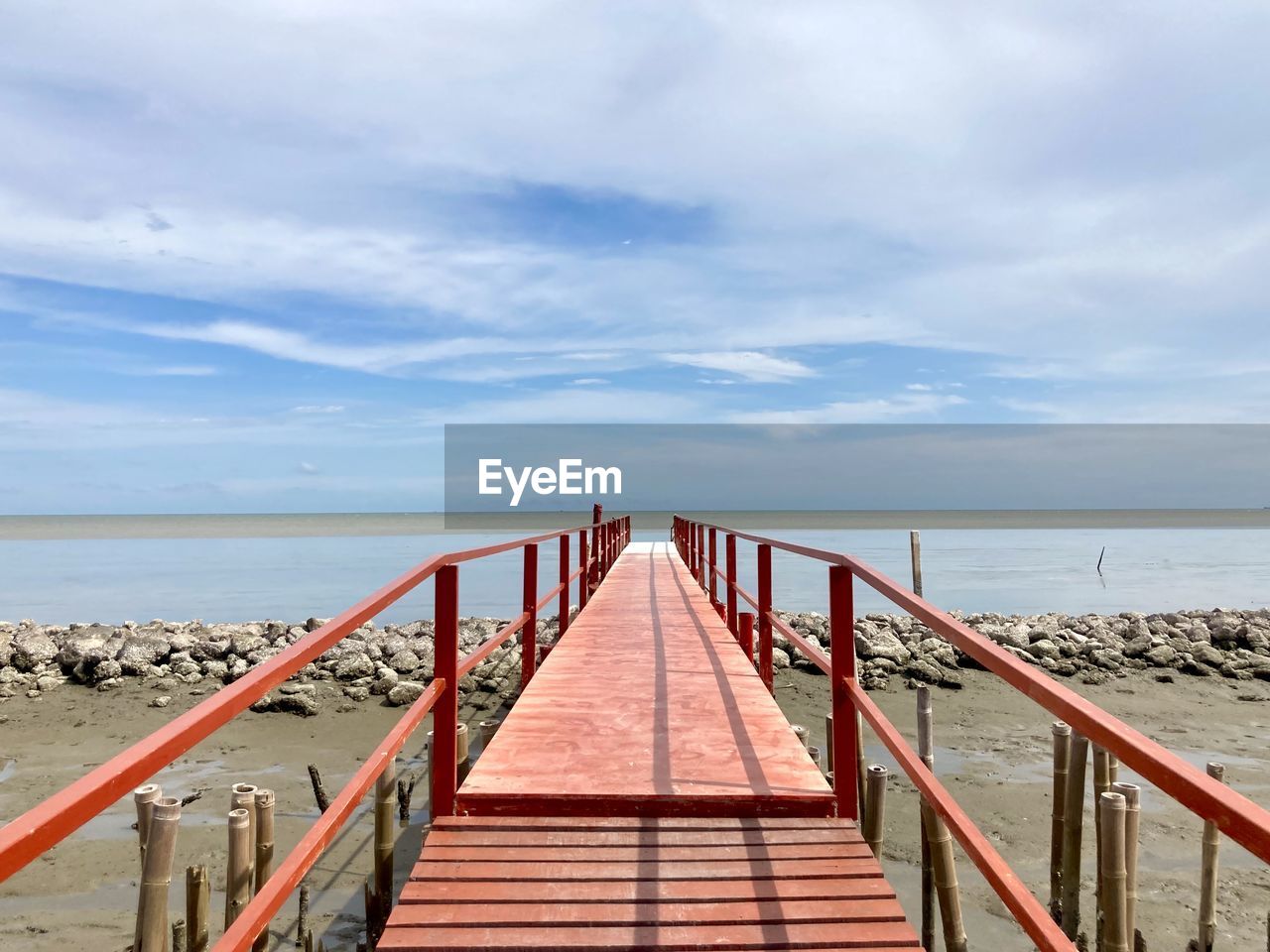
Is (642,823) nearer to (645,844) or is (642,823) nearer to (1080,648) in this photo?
(645,844)

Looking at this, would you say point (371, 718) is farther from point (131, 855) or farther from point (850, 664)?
point (850, 664)

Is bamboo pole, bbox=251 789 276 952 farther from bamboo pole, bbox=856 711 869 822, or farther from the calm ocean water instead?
the calm ocean water

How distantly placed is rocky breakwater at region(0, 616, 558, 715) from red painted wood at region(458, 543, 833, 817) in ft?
16.2

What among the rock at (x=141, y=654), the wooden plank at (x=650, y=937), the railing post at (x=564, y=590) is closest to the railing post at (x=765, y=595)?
the railing post at (x=564, y=590)

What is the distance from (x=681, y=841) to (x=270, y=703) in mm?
9135

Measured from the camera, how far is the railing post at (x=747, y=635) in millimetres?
6723

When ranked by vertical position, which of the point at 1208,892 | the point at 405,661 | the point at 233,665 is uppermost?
the point at 1208,892

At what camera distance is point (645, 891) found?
2.86 meters

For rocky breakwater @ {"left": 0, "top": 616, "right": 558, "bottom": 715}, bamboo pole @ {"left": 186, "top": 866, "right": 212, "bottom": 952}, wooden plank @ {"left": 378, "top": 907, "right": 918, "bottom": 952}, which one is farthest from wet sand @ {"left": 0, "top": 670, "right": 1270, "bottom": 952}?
wooden plank @ {"left": 378, "top": 907, "right": 918, "bottom": 952}

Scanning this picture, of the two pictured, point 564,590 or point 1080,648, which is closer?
point 564,590

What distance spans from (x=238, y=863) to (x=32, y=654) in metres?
11.7

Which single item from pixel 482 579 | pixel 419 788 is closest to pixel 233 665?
pixel 419 788

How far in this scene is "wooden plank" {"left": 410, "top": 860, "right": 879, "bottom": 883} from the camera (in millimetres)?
2949

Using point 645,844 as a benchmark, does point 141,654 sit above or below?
below
